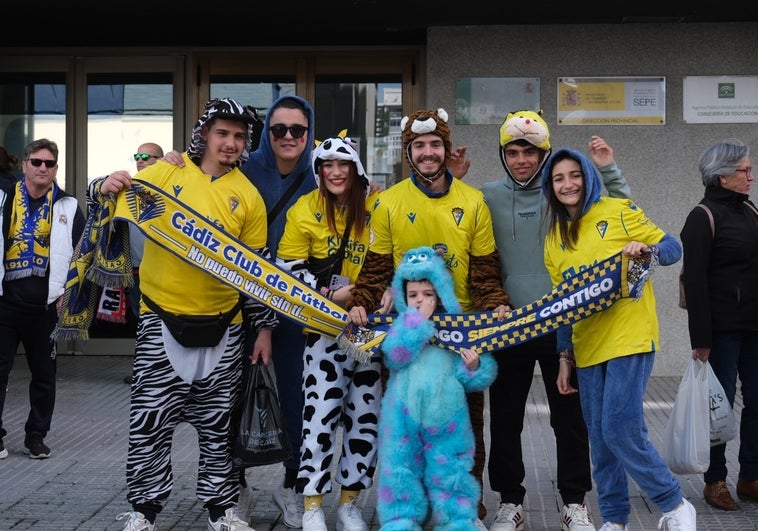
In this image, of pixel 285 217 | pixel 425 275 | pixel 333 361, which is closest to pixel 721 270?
pixel 425 275

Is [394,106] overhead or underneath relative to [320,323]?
overhead

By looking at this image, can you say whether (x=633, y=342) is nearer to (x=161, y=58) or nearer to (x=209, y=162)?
(x=209, y=162)

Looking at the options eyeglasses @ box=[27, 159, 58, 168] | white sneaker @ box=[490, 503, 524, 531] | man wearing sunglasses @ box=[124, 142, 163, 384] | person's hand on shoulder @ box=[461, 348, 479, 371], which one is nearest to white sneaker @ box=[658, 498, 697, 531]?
white sneaker @ box=[490, 503, 524, 531]

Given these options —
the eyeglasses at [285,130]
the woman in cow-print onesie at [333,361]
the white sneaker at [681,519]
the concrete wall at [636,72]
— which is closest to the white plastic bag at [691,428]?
the white sneaker at [681,519]

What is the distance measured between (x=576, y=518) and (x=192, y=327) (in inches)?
84.0

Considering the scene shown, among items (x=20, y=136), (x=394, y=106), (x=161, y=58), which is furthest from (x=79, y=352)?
(x=394, y=106)

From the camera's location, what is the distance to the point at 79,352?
11.6 meters

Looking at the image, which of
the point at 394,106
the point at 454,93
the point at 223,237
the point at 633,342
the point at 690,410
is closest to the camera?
the point at 633,342

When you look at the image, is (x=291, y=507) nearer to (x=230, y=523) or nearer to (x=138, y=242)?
(x=230, y=523)

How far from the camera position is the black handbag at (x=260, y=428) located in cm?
521

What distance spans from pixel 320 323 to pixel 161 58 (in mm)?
6806

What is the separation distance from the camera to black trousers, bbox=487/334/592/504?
17.7 ft

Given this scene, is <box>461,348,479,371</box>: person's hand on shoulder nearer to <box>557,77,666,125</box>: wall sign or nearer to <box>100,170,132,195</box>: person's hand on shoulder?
<box>100,170,132,195</box>: person's hand on shoulder

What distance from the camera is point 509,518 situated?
Result: 539 centimetres
